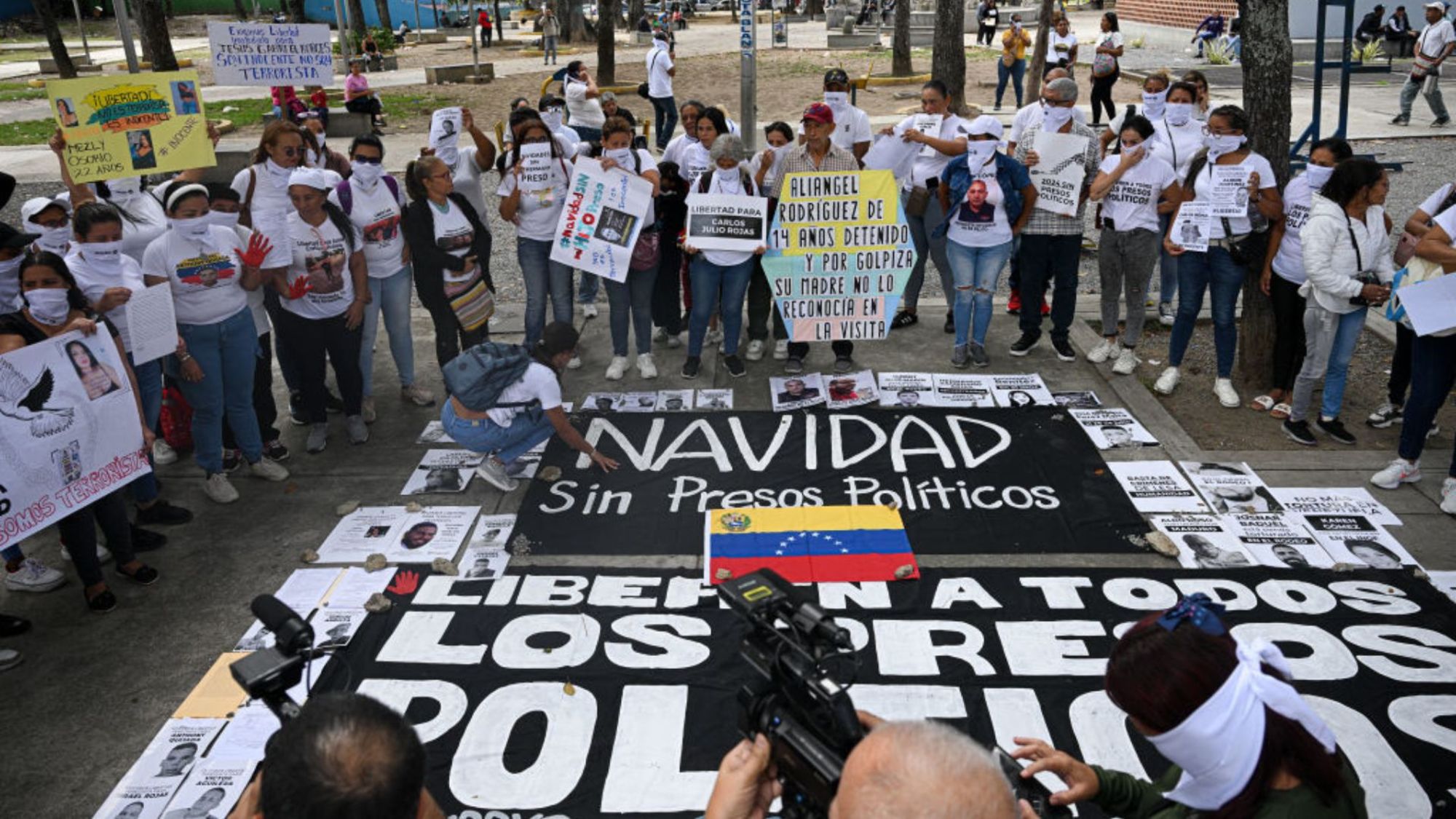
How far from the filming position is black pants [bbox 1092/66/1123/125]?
54.7 ft

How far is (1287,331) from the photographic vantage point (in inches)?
262

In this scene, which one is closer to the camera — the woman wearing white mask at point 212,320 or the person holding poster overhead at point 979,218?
the woman wearing white mask at point 212,320

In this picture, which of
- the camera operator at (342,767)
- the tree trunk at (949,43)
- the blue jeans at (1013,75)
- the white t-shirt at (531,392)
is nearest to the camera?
the camera operator at (342,767)

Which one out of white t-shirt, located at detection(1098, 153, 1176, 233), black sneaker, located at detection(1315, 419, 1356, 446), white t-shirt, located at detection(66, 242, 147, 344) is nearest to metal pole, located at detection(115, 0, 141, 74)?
white t-shirt, located at detection(66, 242, 147, 344)

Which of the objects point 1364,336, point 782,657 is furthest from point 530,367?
point 1364,336

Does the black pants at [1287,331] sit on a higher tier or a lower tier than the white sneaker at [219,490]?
higher

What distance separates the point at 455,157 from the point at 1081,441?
4974mm

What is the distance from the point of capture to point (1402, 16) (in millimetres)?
22562

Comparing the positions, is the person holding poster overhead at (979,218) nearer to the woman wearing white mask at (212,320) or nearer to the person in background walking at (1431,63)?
the woman wearing white mask at (212,320)

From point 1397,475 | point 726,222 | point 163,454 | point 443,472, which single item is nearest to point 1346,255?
point 1397,475

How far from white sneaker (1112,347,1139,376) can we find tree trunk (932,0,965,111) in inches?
386

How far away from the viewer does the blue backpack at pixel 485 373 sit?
580 cm

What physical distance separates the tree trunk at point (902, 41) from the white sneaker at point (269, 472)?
19.3 meters

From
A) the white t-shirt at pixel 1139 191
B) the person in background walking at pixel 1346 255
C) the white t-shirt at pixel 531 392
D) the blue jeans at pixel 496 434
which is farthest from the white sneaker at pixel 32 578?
the person in background walking at pixel 1346 255
